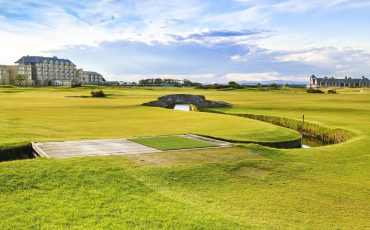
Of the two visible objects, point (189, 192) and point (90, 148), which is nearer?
point (189, 192)

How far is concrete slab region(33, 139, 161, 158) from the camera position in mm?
17047

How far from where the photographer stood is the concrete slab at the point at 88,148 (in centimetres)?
1705

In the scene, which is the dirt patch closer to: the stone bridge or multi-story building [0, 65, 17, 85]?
the stone bridge

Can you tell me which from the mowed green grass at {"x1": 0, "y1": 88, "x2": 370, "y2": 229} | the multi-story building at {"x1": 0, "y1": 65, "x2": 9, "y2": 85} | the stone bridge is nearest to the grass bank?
the mowed green grass at {"x1": 0, "y1": 88, "x2": 370, "y2": 229}

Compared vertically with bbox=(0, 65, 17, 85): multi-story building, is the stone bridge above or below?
below

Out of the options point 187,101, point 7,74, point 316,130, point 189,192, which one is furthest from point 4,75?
point 189,192

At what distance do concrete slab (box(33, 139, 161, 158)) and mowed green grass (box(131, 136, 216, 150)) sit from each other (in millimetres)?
584

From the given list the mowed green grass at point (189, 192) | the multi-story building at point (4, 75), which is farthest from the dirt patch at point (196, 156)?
the multi-story building at point (4, 75)

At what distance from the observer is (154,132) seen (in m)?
25.8

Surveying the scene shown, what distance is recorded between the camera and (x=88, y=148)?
1841cm

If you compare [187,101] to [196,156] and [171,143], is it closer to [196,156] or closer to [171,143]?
[171,143]

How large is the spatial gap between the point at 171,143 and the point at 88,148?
4308mm

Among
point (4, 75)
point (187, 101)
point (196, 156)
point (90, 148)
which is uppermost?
point (4, 75)

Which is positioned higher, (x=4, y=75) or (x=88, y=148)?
(x=4, y=75)
